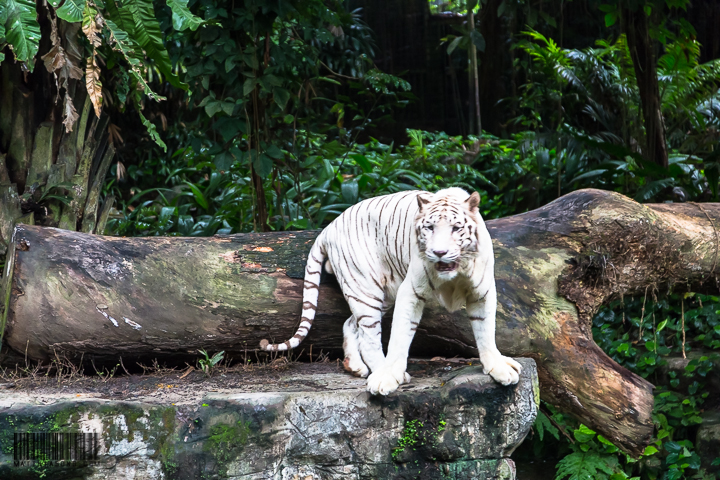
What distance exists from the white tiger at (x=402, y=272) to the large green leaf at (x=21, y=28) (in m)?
1.79

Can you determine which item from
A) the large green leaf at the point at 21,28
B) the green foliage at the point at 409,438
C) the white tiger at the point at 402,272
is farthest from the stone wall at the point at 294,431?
the large green leaf at the point at 21,28

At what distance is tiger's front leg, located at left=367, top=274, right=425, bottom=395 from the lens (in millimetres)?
2830

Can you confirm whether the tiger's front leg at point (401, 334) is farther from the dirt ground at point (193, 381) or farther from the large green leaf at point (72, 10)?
the large green leaf at point (72, 10)

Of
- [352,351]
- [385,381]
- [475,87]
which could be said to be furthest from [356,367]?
[475,87]

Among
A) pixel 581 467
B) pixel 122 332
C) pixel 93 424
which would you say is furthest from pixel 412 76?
pixel 93 424

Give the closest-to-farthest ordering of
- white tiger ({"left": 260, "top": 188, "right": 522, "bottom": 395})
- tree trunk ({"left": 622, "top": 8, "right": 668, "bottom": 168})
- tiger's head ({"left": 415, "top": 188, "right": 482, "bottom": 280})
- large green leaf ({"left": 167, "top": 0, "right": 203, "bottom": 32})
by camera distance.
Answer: tiger's head ({"left": 415, "top": 188, "right": 482, "bottom": 280}) < white tiger ({"left": 260, "top": 188, "right": 522, "bottom": 395}) < large green leaf ({"left": 167, "top": 0, "right": 203, "bottom": 32}) < tree trunk ({"left": 622, "top": 8, "right": 668, "bottom": 168})

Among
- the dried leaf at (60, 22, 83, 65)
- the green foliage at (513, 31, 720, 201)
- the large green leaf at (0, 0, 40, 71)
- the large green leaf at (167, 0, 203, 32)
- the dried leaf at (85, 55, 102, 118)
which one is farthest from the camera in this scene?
the green foliage at (513, 31, 720, 201)

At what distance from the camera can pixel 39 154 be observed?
3.96m

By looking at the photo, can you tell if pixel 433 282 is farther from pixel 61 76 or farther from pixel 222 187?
pixel 222 187

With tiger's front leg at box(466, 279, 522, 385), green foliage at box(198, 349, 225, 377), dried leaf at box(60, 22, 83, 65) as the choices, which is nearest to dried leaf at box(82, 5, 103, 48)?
dried leaf at box(60, 22, 83, 65)

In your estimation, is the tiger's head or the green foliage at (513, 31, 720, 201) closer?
the tiger's head

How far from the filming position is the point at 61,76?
11.5 feet

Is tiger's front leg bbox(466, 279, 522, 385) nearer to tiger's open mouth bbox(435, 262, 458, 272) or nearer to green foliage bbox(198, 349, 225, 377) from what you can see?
tiger's open mouth bbox(435, 262, 458, 272)

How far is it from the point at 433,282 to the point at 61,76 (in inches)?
96.6
